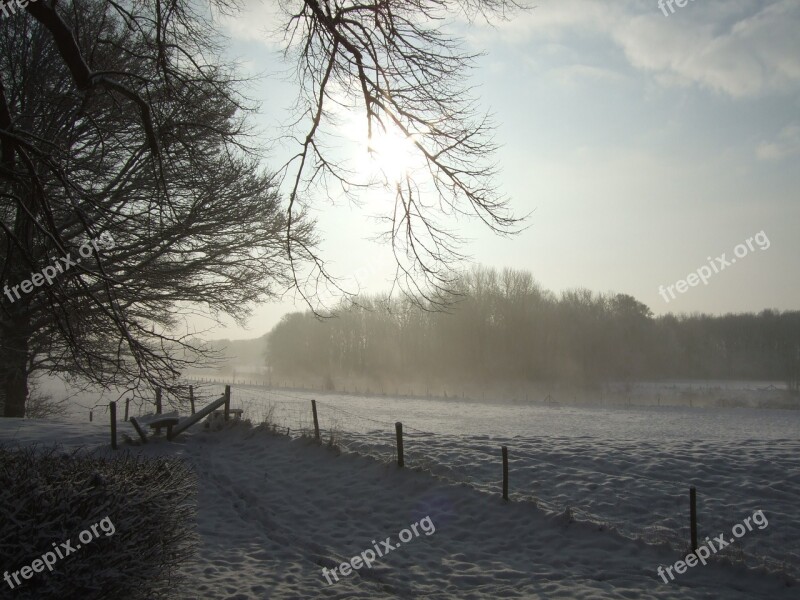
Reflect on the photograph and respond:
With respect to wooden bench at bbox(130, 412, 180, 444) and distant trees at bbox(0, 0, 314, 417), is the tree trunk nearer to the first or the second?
distant trees at bbox(0, 0, 314, 417)

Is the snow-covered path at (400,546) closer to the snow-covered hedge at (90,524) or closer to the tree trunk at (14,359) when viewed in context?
the snow-covered hedge at (90,524)

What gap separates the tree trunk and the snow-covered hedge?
5.82m

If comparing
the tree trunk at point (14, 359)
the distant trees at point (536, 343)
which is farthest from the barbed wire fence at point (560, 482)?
the distant trees at point (536, 343)

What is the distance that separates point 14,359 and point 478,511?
11.2 metres

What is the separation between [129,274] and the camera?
39.5 ft

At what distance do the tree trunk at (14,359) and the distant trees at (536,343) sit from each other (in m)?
39.3

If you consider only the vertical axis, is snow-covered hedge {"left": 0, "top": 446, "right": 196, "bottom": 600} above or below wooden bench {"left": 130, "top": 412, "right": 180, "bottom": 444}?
above

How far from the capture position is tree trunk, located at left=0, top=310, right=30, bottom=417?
1126 cm

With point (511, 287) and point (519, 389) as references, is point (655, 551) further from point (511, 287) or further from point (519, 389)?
point (511, 287)

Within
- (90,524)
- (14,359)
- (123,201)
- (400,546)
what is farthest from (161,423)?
(90,524)

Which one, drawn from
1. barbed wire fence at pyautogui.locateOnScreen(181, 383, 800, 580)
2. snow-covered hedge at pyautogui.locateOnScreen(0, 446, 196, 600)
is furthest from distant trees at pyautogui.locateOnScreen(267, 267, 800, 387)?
snow-covered hedge at pyautogui.locateOnScreen(0, 446, 196, 600)

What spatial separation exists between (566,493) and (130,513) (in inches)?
359

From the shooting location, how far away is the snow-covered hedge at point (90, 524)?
397 cm

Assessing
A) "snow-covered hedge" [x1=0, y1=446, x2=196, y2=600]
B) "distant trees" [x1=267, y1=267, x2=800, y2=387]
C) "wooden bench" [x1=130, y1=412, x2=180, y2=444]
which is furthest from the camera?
"distant trees" [x1=267, y1=267, x2=800, y2=387]
